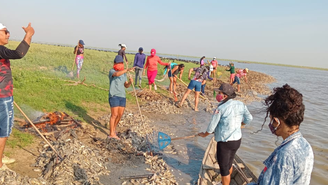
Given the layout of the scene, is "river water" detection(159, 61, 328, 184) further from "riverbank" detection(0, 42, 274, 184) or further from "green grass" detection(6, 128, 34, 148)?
"green grass" detection(6, 128, 34, 148)

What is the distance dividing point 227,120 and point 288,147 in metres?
2.34

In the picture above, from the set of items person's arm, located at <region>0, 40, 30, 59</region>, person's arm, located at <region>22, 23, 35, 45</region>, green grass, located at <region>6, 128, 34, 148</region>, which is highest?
person's arm, located at <region>22, 23, 35, 45</region>

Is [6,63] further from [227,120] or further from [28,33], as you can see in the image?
[227,120]

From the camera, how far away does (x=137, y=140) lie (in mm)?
7082

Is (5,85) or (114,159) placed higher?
(5,85)

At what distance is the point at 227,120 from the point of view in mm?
4285

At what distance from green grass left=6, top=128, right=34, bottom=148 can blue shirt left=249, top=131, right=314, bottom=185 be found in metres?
5.58

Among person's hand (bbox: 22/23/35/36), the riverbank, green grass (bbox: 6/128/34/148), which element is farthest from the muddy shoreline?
person's hand (bbox: 22/23/35/36)

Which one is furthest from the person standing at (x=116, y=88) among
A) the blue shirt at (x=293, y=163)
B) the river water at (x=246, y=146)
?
A: the blue shirt at (x=293, y=163)

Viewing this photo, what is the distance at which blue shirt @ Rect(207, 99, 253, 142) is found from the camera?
429 cm

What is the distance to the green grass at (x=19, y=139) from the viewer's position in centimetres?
547

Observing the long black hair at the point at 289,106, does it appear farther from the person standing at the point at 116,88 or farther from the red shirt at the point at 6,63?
the person standing at the point at 116,88

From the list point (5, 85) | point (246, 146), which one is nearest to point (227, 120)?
point (5, 85)

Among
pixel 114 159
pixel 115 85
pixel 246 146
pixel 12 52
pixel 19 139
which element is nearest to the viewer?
pixel 12 52
